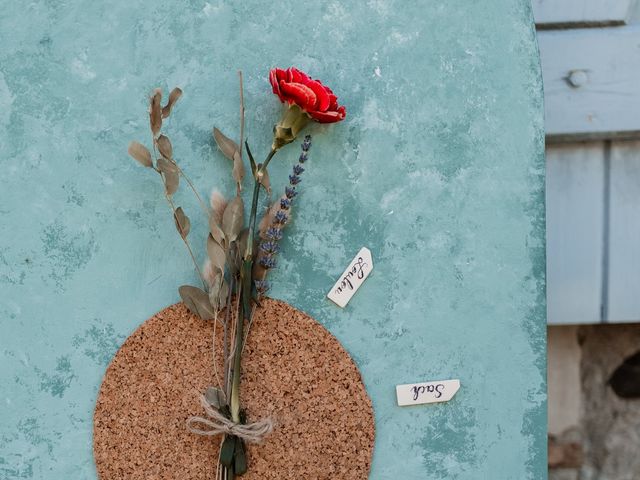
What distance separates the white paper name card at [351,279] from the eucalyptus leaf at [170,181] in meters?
0.32

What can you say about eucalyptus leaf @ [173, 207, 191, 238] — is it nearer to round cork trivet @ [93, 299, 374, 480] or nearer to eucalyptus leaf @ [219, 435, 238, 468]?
round cork trivet @ [93, 299, 374, 480]

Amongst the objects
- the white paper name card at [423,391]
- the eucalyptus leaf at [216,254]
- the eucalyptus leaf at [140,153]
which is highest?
the eucalyptus leaf at [140,153]

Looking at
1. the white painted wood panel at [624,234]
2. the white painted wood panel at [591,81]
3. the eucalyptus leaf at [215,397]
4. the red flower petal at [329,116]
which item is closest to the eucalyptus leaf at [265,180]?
the red flower petal at [329,116]

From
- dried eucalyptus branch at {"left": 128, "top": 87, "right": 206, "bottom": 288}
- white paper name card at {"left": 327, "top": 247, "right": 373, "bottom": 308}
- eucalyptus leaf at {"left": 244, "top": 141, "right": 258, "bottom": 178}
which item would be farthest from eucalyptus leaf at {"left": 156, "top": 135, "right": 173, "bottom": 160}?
white paper name card at {"left": 327, "top": 247, "right": 373, "bottom": 308}

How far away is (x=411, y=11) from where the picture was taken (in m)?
1.47

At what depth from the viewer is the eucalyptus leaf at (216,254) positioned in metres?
1.42

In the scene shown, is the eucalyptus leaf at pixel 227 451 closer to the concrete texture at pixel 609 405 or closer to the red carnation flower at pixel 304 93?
the red carnation flower at pixel 304 93

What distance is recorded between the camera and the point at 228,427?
4.61ft

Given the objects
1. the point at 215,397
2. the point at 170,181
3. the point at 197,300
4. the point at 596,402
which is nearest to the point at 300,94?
the point at 170,181

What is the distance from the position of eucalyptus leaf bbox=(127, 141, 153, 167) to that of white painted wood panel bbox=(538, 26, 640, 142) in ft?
2.68

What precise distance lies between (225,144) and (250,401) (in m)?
0.44

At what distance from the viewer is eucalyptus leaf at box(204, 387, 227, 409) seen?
143cm

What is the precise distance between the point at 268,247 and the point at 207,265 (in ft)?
0.36

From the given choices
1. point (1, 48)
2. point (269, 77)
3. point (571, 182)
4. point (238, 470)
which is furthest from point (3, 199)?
point (571, 182)
